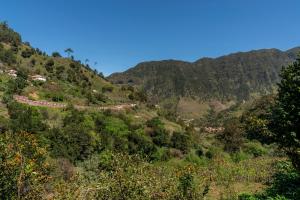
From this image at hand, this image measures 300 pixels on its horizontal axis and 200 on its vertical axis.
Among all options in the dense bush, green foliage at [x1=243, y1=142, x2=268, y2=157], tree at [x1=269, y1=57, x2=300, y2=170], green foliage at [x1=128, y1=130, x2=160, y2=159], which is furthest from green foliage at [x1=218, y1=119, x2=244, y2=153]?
tree at [x1=269, y1=57, x2=300, y2=170]

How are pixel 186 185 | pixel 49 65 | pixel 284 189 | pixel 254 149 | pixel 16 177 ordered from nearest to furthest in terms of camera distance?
1. pixel 16 177
2. pixel 186 185
3. pixel 284 189
4. pixel 254 149
5. pixel 49 65

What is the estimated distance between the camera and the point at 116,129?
3506cm

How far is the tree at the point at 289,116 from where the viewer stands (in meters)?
15.3

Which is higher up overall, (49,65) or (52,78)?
(49,65)

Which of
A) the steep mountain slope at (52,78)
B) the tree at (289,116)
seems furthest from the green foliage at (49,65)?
the tree at (289,116)

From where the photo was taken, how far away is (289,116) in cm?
1538

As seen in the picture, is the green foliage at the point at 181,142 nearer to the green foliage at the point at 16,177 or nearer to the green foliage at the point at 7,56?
the green foliage at the point at 16,177

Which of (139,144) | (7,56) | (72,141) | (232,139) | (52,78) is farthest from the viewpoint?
(7,56)

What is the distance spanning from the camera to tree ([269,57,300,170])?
50.3 ft

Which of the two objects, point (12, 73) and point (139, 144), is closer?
point (139, 144)

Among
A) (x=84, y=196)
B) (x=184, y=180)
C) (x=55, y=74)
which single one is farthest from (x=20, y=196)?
Result: (x=55, y=74)

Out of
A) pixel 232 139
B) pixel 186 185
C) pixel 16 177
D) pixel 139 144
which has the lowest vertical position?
pixel 232 139

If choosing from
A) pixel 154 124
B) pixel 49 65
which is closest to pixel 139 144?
pixel 154 124

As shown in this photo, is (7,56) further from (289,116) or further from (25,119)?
(289,116)
